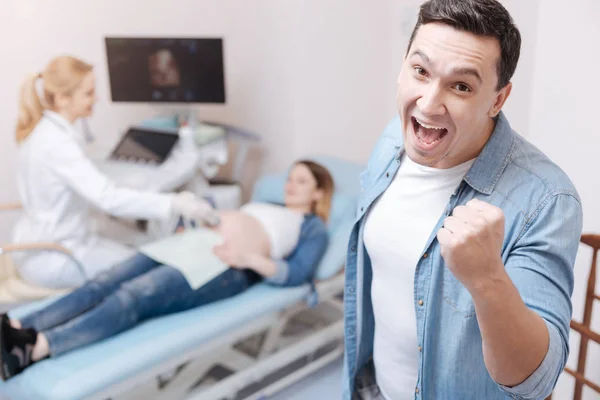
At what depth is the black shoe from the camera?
1.81 m

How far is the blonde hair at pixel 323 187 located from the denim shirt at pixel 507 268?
1.40 m

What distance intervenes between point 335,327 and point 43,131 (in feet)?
4.87

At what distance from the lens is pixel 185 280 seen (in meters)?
2.22

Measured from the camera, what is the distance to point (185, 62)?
3.08 metres

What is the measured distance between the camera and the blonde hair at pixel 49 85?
241cm

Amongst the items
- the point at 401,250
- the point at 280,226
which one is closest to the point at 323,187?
the point at 280,226

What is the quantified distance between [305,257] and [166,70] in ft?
4.51

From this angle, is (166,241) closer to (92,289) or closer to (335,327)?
(92,289)

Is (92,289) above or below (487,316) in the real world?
below

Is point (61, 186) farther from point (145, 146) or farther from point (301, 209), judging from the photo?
point (301, 209)

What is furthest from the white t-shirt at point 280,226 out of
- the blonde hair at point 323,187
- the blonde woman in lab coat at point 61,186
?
A: the blonde woman in lab coat at point 61,186

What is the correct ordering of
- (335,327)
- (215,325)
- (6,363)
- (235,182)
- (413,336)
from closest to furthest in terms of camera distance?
(413,336) → (6,363) → (215,325) → (335,327) → (235,182)

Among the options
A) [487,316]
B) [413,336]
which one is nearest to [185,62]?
[413,336]

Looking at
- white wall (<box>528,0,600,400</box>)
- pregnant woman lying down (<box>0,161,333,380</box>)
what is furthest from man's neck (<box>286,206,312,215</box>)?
white wall (<box>528,0,600,400</box>)
